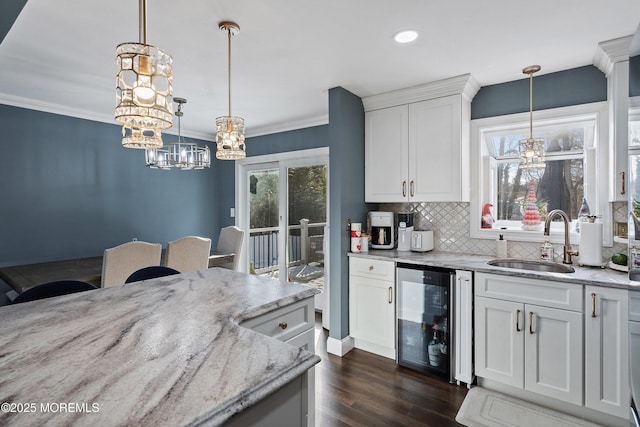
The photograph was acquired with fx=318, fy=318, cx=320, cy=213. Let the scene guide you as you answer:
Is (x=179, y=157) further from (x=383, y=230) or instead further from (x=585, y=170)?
(x=585, y=170)

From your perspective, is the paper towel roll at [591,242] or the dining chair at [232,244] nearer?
the paper towel roll at [591,242]

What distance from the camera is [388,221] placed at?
10.4ft

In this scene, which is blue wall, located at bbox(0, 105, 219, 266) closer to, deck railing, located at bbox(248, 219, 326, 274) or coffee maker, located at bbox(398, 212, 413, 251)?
deck railing, located at bbox(248, 219, 326, 274)

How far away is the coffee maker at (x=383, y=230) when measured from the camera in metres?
3.19

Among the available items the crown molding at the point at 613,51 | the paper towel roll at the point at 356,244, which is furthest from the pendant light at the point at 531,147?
the paper towel roll at the point at 356,244

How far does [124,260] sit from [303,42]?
214 centimetres

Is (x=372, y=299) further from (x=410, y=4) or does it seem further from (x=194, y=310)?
(x=410, y=4)

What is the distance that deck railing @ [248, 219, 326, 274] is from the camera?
411cm

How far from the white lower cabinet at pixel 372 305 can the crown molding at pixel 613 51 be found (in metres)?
2.11

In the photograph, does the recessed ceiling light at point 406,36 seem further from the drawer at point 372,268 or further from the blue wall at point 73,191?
the blue wall at point 73,191

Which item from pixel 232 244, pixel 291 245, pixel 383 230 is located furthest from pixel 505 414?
pixel 232 244

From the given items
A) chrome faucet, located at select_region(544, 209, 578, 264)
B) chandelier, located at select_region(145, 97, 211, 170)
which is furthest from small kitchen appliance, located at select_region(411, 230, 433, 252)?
chandelier, located at select_region(145, 97, 211, 170)

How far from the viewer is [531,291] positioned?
2.19 metres

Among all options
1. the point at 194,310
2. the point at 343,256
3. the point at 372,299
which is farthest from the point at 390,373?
the point at 194,310
